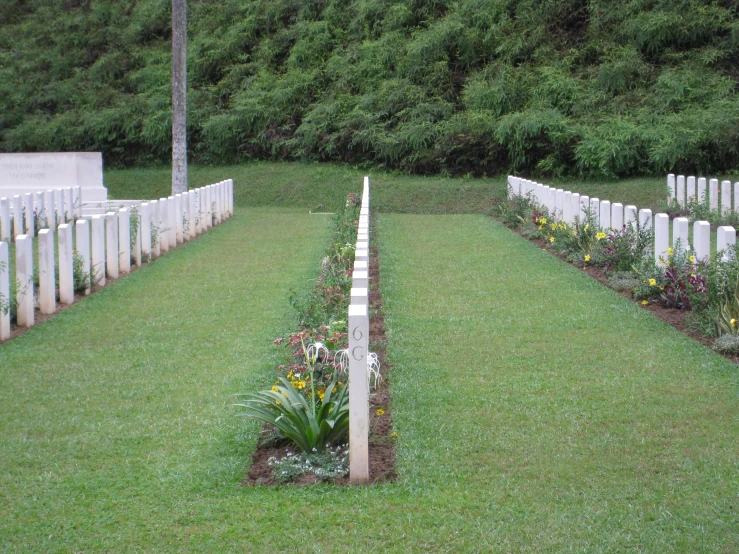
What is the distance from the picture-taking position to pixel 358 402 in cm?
444

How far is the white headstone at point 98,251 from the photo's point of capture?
34.1 feet

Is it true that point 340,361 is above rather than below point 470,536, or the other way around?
above

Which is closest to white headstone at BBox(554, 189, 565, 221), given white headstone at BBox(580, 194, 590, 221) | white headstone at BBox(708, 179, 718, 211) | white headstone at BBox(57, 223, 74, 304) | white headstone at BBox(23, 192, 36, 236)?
white headstone at BBox(580, 194, 590, 221)

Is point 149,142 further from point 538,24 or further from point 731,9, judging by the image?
point 731,9

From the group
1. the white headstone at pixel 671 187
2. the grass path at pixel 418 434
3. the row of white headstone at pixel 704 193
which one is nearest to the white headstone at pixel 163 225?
the grass path at pixel 418 434

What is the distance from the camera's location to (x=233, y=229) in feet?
56.3

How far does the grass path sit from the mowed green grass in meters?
0.02

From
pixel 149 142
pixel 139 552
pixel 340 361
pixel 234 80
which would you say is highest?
pixel 234 80

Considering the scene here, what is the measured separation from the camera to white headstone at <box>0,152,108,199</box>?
20391 millimetres

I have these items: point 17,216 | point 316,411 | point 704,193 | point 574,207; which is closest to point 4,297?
point 316,411

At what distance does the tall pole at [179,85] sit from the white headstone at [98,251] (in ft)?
31.4

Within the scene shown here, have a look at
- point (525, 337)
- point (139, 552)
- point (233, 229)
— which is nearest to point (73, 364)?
point (139, 552)

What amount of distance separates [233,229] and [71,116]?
1522 cm

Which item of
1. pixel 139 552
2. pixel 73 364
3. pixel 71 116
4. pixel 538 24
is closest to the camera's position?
pixel 139 552
